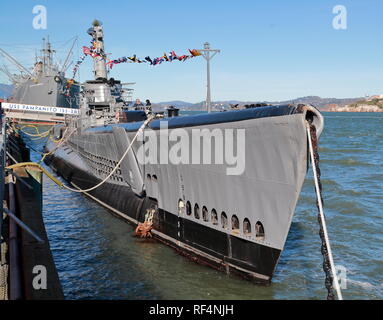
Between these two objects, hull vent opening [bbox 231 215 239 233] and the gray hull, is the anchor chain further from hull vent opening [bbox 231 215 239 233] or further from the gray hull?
the gray hull

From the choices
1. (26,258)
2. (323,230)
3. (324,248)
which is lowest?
(26,258)

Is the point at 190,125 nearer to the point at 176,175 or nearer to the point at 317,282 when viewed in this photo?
the point at 176,175

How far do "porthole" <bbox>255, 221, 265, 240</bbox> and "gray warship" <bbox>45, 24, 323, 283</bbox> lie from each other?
30 mm

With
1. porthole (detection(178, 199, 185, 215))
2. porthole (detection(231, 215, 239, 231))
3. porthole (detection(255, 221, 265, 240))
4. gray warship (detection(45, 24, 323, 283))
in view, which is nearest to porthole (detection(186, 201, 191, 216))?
gray warship (detection(45, 24, 323, 283))

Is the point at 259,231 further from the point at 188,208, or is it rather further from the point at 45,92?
the point at 45,92

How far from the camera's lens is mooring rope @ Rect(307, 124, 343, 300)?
300 inches

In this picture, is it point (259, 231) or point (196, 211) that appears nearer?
point (259, 231)

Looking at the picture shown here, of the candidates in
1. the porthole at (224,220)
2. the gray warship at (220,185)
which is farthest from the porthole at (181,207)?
the porthole at (224,220)

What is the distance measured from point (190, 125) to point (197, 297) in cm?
544

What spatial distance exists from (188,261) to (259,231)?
3.75 m

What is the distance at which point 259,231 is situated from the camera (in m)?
11.4

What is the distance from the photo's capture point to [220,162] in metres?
12.4

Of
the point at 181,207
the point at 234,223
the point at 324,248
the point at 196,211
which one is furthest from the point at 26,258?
the point at 181,207
